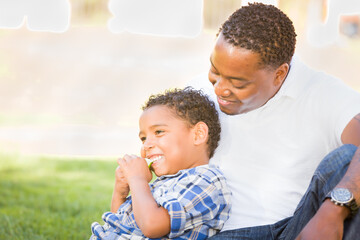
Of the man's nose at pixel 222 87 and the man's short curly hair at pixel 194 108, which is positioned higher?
the man's nose at pixel 222 87

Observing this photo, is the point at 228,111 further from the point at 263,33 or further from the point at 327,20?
the point at 327,20

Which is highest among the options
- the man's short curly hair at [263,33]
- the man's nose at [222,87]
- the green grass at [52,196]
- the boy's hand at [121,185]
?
the man's short curly hair at [263,33]

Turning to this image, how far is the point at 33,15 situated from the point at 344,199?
25.5 feet

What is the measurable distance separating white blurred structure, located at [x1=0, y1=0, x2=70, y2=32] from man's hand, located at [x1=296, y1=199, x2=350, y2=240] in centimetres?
746

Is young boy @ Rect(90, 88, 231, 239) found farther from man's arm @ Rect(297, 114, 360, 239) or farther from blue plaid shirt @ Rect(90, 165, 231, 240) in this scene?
man's arm @ Rect(297, 114, 360, 239)

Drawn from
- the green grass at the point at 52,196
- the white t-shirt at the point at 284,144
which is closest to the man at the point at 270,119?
the white t-shirt at the point at 284,144

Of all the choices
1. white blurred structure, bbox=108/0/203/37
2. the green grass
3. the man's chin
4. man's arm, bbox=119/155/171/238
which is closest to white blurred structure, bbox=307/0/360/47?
white blurred structure, bbox=108/0/203/37

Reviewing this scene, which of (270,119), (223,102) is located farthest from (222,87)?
(270,119)

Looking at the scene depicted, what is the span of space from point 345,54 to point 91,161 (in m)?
6.43

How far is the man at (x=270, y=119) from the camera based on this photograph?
2.26 metres

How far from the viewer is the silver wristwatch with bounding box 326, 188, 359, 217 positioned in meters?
1.86

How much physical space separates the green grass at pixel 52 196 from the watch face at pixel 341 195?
215 cm

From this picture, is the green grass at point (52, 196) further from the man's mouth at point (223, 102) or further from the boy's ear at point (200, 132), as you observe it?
the man's mouth at point (223, 102)

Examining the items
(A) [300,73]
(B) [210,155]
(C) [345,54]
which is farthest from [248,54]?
(C) [345,54]
